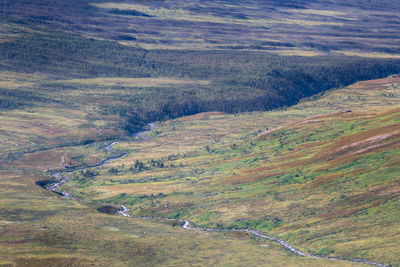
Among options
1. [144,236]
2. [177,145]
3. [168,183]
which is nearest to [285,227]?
[144,236]

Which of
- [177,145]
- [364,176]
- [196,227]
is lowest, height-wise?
[177,145]

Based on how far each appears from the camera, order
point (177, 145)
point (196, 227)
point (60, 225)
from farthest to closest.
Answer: point (177, 145) < point (196, 227) < point (60, 225)

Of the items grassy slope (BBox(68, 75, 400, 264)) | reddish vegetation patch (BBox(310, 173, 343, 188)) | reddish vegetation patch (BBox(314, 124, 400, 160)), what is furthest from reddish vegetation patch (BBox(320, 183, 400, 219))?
reddish vegetation patch (BBox(314, 124, 400, 160))

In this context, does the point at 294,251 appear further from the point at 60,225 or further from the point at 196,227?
the point at 60,225

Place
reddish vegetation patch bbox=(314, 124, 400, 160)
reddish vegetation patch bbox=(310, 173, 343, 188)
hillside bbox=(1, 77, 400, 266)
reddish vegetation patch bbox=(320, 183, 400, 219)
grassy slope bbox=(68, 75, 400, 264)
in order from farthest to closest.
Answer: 1. reddish vegetation patch bbox=(314, 124, 400, 160)
2. reddish vegetation patch bbox=(310, 173, 343, 188)
3. reddish vegetation patch bbox=(320, 183, 400, 219)
4. grassy slope bbox=(68, 75, 400, 264)
5. hillside bbox=(1, 77, 400, 266)

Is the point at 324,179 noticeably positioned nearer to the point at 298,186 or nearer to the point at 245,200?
the point at 298,186

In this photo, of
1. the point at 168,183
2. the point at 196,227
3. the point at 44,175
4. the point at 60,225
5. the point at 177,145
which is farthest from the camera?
the point at 177,145

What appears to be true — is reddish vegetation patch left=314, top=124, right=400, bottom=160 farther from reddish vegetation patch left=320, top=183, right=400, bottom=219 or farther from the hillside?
reddish vegetation patch left=320, top=183, right=400, bottom=219

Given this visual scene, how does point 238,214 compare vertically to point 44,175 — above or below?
above

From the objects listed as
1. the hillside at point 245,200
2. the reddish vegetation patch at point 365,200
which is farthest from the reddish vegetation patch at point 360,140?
the reddish vegetation patch at point 365,200
